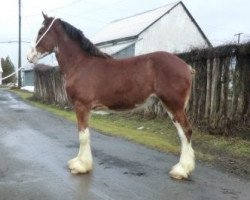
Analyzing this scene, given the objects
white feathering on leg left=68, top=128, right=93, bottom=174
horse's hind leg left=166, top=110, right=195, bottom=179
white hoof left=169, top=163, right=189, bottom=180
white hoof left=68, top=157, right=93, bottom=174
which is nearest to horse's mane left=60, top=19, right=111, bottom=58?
white feathering on leg left=68, top=128, right=93, bottom=174

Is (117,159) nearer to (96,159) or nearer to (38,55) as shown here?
(96,159)

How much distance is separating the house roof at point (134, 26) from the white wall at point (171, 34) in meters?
0.35

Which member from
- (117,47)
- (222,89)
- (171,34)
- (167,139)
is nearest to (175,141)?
(167,139)

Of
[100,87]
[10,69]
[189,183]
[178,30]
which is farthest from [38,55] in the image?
[10,69]

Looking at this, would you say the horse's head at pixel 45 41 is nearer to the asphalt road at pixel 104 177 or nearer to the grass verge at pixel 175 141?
the asphalt road at pixel 104 177

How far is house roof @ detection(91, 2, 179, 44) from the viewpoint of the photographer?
1594 inches

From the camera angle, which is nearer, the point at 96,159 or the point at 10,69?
the point at 96,159

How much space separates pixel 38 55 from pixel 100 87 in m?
1.42

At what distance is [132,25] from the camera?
43.9 metres

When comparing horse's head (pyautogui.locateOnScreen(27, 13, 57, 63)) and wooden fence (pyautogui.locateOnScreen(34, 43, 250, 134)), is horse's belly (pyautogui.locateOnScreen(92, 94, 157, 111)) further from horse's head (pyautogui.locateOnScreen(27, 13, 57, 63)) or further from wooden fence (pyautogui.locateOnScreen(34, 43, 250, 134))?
wooden fence (pyautogui.locateOnScreen(34, 43, 250, 134))

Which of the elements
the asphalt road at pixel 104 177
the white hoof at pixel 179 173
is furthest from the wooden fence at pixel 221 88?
the white hoof at pixel 179 173

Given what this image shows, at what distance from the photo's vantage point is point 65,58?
28.8 ft

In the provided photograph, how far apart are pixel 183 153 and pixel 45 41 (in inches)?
Result: 124

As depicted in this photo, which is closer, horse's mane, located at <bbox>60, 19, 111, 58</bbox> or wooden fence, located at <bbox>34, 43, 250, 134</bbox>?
horse's mane, located at <bbox>60, 19, 111, 58</bbox>
